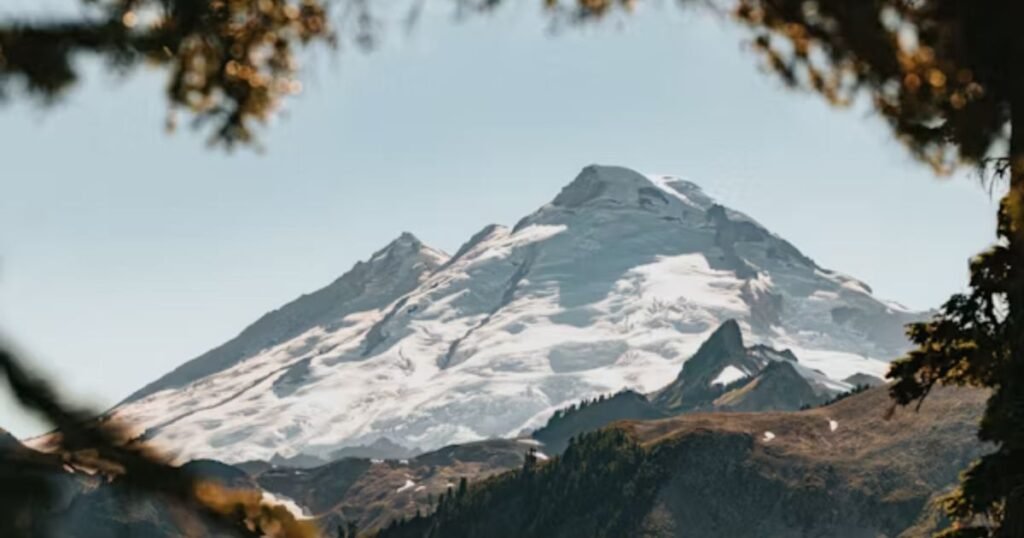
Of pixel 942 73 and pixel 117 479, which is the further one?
pixel 942 73

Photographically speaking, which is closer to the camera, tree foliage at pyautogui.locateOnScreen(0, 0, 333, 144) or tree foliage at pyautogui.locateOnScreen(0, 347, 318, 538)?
tree foliage at pyautogui.locateOnScreen(0, 347, 318, 538)

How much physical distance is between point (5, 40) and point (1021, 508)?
13.3 metres

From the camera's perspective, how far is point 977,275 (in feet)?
70.1

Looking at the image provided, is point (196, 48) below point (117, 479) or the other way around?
the other way around

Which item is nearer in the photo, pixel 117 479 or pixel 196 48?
pixel 117 479

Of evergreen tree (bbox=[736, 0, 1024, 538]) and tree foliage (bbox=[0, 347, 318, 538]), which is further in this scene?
evergreen tree (bbox=[736, 0, 1024, 538])

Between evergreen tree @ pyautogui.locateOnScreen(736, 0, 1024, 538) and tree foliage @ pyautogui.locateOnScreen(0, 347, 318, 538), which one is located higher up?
evergreen tree @ pyautogui.locateOnScreen(736, 0, 1024, 538)

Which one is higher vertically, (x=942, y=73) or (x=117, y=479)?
(x=942, y=73)

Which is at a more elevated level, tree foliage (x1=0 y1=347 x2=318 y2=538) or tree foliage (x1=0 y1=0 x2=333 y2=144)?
tree foliage (x1=0 y1=0 x2=333 y2=144)

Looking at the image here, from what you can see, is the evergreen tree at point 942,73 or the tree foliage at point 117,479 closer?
the tree foliage at point 117,479

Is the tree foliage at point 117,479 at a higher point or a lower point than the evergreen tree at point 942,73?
lower

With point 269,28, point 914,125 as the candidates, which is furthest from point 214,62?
point 914,125

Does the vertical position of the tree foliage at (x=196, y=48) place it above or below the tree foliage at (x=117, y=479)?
above

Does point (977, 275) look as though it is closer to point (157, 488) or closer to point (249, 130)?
point (249, 130)
